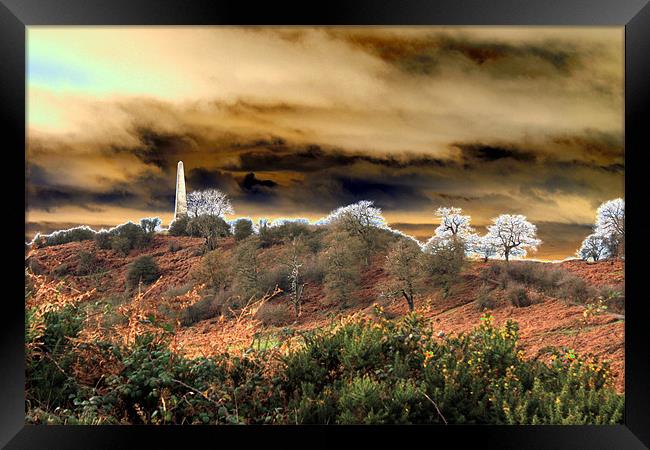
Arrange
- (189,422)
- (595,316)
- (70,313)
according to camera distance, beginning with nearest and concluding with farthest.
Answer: (189,422) → (70,313) → (595,316)

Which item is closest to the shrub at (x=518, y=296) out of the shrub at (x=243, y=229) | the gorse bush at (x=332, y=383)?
the gorse bush at (x=332, y=383)

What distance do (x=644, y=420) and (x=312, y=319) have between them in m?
2.68

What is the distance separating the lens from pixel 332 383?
3.61 metres

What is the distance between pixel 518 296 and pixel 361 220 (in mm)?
1533

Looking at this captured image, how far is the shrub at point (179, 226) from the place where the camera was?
194 inches

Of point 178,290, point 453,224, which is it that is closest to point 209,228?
point 178,290

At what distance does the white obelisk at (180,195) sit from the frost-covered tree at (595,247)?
358 centimetres

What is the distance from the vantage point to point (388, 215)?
4723mm

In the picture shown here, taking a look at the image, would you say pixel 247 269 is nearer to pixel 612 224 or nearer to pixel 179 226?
pixel 179 226

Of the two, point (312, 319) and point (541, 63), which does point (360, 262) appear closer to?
point (312, 319)

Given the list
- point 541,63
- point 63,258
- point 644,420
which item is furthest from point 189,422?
point 541,63

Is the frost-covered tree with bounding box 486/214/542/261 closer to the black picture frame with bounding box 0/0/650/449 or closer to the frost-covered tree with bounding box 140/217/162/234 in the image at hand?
the black picture frame with bounding box 0/0/650/449

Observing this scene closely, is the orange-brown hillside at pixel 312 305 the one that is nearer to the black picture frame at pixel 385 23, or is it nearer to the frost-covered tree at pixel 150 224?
the frost-covered tree at pixel 150 224

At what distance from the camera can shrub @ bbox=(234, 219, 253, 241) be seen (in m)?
4.95
